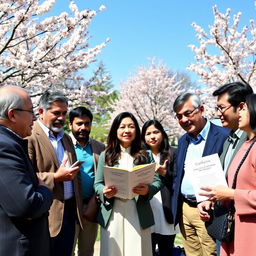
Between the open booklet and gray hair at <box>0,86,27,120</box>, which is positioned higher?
gray hair at <box>0,86,27,120</box>

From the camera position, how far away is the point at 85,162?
3648 mm

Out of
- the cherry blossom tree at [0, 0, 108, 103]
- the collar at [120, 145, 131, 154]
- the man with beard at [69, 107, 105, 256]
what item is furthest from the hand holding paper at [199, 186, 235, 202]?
the cherry blossom tree at [0, 0, 108, 103]

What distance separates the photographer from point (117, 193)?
296 centimetres

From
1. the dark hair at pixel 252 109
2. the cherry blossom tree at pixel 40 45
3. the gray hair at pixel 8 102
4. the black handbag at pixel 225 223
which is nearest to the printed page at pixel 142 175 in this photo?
the black handbag at pixel 225 223

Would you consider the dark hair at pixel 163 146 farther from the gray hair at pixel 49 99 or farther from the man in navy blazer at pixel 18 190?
the man in navy blazer at pixel 18 190

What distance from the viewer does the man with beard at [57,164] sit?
288 centimetres

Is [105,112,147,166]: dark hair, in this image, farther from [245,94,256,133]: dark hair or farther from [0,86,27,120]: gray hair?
[0,86,27,120]: gray hair

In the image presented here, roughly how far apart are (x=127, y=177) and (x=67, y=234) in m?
0.93

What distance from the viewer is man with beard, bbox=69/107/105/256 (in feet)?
11.7

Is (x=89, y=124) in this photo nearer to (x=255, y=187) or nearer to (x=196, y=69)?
(x=255, y=187)

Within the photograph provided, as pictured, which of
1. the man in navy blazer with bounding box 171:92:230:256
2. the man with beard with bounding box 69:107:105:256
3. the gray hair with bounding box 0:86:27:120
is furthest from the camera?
the man with beard with bounding box 69:107:105:256

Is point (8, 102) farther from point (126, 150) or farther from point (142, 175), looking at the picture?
point (126, 150)

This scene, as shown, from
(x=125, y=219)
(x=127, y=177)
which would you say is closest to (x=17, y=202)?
(x=127, y=177)

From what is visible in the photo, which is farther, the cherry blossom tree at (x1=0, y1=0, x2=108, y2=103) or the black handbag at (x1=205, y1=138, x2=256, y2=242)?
the cherry blossom tree at (x1=0, y1=0, x2=108, y2=103)
